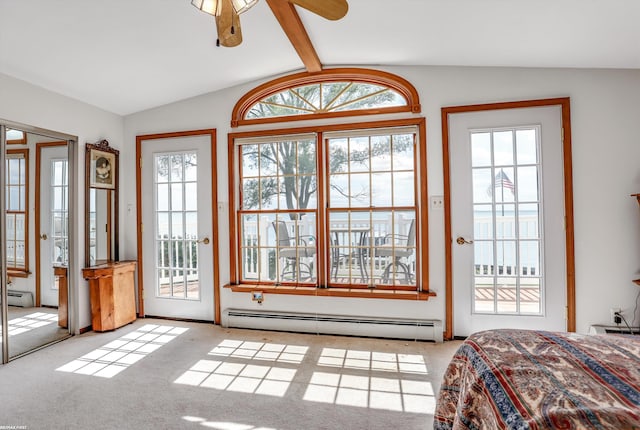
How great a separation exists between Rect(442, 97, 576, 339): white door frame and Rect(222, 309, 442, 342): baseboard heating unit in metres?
0.25

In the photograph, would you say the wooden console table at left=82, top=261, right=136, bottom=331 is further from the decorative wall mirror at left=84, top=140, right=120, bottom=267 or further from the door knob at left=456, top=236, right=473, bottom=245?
the door knob at left=456, top=236, right=473, bottom=245

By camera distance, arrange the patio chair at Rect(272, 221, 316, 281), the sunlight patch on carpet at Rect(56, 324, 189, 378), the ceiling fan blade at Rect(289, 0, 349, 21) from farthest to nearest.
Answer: the patio chair at Rect(272, 221, 316, 281) < the sunlight patch on carpet at Rect(56, 324, 189, 378) < the ceiling fan blade at Rect(289, 0, 349, 21)

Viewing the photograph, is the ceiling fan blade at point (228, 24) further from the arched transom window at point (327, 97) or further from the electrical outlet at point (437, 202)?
the electrical outlet at point (437, 202)

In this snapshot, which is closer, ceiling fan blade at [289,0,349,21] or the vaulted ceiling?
ceiling fan blade at [289,0,349,21]

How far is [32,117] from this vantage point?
293 cm

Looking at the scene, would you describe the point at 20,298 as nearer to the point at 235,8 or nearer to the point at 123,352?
the point at 123,352

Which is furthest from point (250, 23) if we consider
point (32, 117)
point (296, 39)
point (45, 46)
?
point (32, 117)

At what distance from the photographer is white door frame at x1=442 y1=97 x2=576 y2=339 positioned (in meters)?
2.83

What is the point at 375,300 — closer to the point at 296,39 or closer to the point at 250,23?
the point at 296,39

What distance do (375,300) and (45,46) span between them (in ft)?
11.5

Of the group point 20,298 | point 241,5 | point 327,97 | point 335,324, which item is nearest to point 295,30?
point 241,5

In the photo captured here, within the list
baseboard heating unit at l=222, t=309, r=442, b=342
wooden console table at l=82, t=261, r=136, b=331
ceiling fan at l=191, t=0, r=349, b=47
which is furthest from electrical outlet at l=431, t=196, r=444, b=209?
wooden console table at l=82, t=261, r=136, b=331

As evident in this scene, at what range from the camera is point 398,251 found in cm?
326

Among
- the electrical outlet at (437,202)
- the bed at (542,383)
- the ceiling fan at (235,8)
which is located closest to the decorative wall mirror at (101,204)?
the ceiling fan at (235,8)
